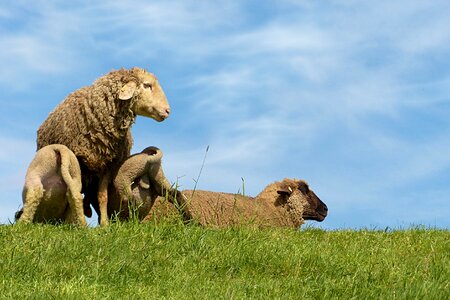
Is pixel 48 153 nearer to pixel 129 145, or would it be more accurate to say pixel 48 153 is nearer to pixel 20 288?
pixel 129 145

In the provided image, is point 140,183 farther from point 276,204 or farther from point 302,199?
point 302,199

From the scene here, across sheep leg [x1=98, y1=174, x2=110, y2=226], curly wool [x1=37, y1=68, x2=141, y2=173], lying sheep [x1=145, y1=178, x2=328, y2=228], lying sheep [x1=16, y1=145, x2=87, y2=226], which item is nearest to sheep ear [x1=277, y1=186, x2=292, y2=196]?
lying sheep [x1=145, y1=178, x2=328, y2=228]

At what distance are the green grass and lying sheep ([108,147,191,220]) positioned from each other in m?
1.33

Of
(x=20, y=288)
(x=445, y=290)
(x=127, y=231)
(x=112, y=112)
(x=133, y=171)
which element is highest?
(x=112, y=112)

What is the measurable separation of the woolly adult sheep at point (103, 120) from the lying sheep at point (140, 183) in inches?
7.4

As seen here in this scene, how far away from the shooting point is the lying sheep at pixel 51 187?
1022 centimetres

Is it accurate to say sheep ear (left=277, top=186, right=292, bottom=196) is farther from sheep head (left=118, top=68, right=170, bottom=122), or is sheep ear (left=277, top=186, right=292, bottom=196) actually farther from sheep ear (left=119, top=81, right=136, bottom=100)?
sheep ear (left=119, top=81, right=136, bottom=100)

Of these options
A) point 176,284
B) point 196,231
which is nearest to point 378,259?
point 196,231

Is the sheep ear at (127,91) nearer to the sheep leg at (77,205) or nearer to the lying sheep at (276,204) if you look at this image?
the sheep leg at (77,205)

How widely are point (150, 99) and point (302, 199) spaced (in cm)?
473

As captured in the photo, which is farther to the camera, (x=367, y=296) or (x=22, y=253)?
(x=22, y=253)

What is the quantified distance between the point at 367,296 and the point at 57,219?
517cm

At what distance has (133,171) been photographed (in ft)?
34.8

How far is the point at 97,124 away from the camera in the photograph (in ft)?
34.6
